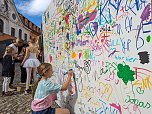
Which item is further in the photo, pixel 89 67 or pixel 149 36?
pixel 89 67

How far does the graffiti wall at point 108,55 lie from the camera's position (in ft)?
7.27

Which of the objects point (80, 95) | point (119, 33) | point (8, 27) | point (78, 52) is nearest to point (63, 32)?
point (78, 52)

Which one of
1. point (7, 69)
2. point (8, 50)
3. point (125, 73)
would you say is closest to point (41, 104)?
point (125, 73)

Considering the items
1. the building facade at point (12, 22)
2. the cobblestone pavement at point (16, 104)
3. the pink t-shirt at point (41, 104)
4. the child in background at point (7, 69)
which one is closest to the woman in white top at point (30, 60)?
the child in background at point (7, 69)

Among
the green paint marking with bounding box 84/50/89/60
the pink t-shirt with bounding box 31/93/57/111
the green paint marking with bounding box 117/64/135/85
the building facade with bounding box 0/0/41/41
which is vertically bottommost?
the pink t-shirt with bounding box 31/93/57/111

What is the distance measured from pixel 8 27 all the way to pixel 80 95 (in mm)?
40870

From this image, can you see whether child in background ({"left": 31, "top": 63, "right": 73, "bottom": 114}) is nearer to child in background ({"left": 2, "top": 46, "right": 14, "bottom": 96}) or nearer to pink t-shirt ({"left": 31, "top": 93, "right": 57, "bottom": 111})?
pink t-shirt ({"left": 31, "top": 93, "right": 57, "bottom": 111})

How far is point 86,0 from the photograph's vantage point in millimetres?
3525

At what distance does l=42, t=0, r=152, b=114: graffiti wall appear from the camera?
2.22 m

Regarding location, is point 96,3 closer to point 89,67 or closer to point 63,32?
point 89,67

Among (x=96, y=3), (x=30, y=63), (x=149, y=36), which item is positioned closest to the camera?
(x=149, y=36)

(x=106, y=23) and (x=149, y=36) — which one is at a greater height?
(x=106, y=23)

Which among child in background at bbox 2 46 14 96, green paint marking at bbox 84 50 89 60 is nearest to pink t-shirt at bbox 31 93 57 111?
green paint marking at bbox 84 50 89 60

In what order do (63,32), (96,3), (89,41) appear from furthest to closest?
(63,32) → (89,41) → (96,3)
